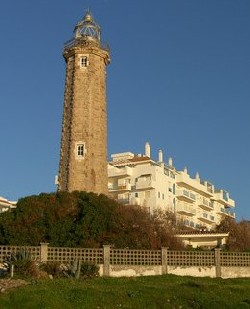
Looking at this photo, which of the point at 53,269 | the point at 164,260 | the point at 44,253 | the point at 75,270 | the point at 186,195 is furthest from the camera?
the point at 186,195

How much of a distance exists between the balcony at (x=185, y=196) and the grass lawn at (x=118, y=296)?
4643 cm

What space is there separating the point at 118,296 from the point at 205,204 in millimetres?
58569

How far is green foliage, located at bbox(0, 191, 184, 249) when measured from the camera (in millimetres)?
31266

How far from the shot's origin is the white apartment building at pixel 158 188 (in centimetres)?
6341

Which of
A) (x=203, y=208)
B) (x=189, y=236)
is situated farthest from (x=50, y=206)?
(x=203, y=208)

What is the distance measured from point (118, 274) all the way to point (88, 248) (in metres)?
1.84

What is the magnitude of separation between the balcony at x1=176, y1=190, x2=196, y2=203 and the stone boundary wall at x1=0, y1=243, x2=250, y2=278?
1474 inches

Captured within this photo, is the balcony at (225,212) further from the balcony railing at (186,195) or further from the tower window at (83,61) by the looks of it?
the tower window at (83,61)

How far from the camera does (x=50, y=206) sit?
3272 cm

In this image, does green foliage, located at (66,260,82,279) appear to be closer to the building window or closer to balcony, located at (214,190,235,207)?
the building window

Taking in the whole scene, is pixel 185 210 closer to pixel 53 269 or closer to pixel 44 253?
pixel 44 253

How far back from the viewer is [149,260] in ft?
94.7

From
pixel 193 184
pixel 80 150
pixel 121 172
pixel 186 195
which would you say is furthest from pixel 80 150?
pixel 193 184

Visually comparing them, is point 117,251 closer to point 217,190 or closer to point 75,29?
point 75,29
